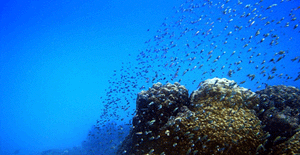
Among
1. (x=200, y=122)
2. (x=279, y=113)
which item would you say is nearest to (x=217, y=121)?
(x=200, y=122)

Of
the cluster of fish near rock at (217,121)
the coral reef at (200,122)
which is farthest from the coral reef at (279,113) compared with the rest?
the coral reef at (200,122)

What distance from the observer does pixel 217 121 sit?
6.09 meters

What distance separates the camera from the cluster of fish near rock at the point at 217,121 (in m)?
5.59

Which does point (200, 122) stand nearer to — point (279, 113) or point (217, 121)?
point (217, 121)

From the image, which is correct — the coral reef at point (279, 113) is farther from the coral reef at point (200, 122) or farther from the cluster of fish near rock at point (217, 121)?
the coral reef at point (200, 122)

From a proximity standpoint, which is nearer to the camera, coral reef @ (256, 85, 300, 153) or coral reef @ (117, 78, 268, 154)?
coral reef @ (117, 78, 268, 154)

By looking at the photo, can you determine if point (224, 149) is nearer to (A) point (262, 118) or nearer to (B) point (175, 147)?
(B) point (175, 147)

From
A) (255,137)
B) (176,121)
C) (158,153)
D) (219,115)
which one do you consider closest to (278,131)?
(255,137)

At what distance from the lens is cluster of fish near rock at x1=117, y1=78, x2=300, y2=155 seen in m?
5.59

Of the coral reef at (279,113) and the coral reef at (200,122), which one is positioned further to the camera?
the coral reef at (279,113)

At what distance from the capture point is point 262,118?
6.92m

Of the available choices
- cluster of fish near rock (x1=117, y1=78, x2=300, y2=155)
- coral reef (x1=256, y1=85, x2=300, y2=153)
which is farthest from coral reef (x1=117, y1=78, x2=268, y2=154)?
coral reef (x1=256, y1=85, x2=300, y2=153)

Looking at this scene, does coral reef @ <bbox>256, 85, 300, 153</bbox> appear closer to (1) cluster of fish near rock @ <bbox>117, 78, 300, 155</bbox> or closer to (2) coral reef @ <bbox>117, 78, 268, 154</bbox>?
(1) cluster of fish near rock @ <bbox>117, 78, 300, 155</bbox>

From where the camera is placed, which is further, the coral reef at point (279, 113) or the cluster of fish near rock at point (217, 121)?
the coral reef at point (279, 113)
